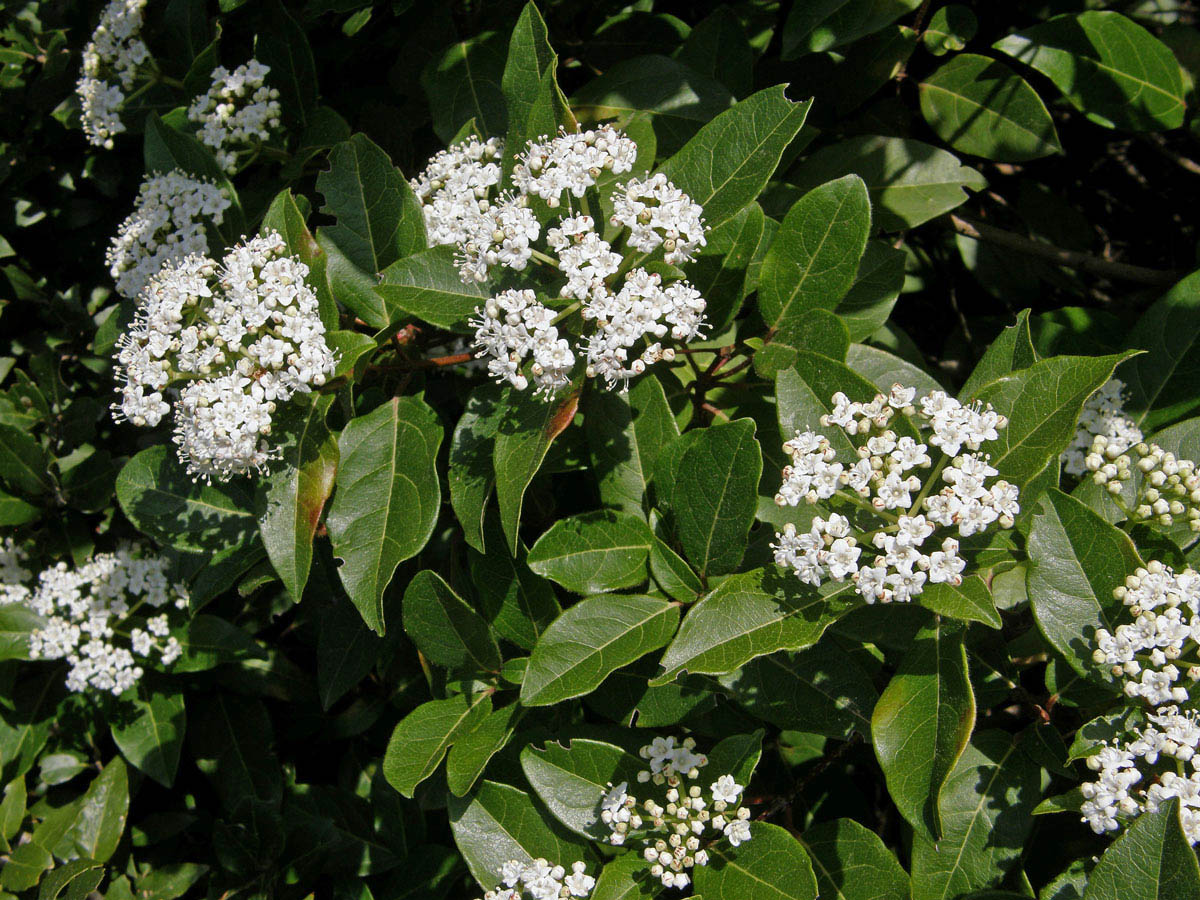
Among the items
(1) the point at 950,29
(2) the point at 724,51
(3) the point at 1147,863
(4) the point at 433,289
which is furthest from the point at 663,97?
(3) the point at 1147,863

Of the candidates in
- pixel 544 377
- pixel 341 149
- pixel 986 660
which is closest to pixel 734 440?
pixel 544 377

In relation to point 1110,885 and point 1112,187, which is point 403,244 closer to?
point 1110,885

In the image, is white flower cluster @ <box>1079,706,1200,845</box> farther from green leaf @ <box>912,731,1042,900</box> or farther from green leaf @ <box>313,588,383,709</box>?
green leaf @ <box>313,588,383,709</box>

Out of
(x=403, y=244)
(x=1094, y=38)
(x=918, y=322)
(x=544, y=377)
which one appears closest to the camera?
(x=544, y=377)

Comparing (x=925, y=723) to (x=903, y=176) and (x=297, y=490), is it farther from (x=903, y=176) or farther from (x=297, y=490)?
(x=903, y=176)

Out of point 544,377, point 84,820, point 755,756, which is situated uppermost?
point 544,377
